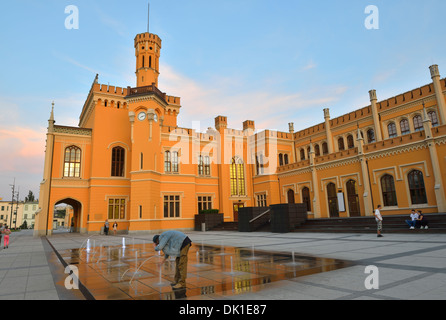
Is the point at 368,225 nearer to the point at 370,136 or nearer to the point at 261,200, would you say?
the point at 370,136

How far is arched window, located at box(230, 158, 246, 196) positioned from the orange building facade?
0.13 metres

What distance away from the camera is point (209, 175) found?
3372 cm

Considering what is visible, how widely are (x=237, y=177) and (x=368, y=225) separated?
1888 centimetres

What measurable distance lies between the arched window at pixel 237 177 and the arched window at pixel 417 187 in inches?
719

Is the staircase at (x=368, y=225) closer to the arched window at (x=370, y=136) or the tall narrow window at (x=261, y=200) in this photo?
the tall narrow window at (x=261, y=200)

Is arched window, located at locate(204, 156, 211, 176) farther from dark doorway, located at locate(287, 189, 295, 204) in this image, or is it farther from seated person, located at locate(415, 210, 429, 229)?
seated person, located at locate(415, 210, 429, 229)

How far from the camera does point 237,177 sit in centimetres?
3503

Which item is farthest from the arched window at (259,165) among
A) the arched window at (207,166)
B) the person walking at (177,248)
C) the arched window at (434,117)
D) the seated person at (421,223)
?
the person walking at (177,248)

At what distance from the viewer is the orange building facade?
23.0 metres
